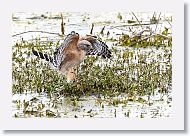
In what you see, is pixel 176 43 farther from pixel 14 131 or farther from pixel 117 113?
pixel 14 131

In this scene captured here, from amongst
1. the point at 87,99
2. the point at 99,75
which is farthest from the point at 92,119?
the point at 99,75

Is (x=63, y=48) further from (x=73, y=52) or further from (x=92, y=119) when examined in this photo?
(x=92, y=119)

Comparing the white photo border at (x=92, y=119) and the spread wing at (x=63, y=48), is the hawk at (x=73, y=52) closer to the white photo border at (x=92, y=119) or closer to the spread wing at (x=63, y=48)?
the spread wing at (x=63, y=48)

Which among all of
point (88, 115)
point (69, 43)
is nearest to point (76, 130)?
point (88, 115)

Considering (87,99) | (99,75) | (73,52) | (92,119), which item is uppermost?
(73,52)

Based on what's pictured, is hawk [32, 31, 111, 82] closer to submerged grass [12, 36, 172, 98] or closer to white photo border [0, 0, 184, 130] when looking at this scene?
submerged grass [12, 36, 172, 98]

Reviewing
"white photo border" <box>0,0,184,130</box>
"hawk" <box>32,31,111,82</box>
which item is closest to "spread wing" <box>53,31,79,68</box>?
"hawk" <box>32,31,111,82</box>

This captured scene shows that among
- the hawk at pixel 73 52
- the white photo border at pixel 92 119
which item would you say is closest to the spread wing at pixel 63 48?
the hawk at pixel 73 52
